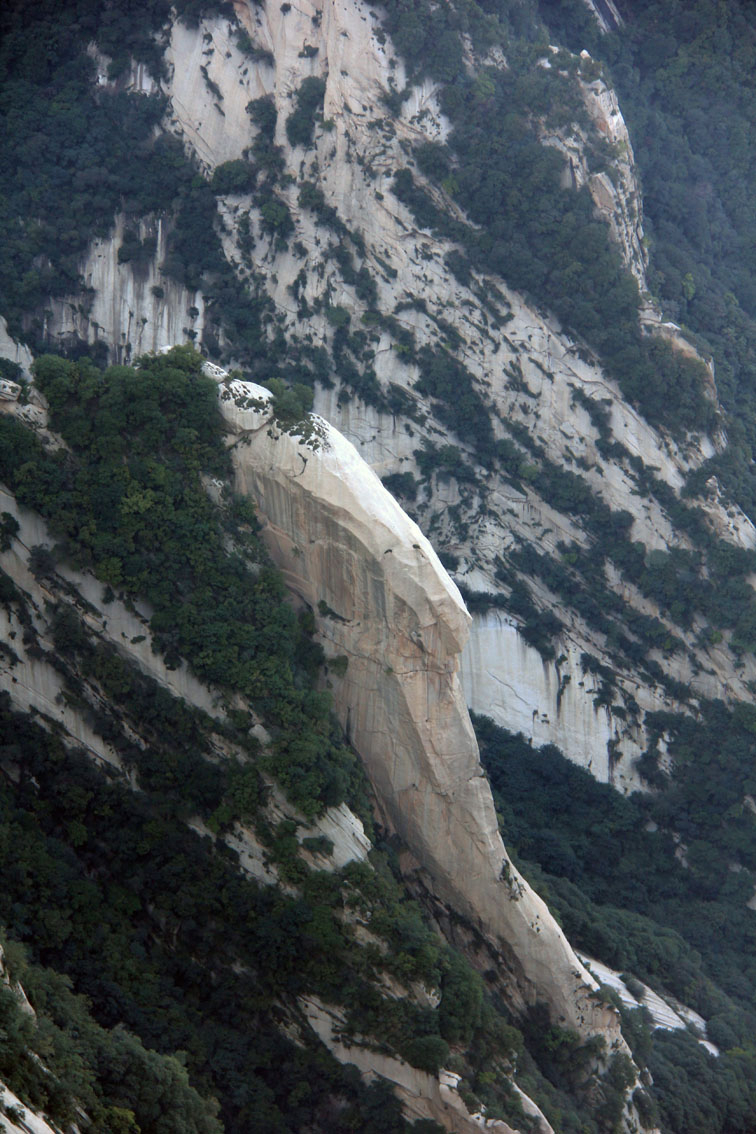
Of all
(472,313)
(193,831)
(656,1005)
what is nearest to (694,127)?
(472,313)

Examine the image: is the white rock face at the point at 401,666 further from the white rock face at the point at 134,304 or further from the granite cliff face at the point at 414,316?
the white rock face at the point at 134,304

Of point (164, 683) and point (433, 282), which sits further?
point (433, 282)

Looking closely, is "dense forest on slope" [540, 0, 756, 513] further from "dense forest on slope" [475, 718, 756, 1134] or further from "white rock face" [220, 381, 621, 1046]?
"white rock face" [220, 381, 621, 1046]

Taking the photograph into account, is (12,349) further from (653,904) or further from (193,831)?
(653,904)

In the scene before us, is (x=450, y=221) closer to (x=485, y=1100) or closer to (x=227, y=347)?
(x=227, y=347)

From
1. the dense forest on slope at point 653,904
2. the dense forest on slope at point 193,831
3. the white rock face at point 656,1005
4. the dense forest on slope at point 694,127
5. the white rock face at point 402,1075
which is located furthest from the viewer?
the dense forest on slope at point 694,127

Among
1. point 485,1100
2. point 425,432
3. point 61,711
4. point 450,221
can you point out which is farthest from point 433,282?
point 485,1100

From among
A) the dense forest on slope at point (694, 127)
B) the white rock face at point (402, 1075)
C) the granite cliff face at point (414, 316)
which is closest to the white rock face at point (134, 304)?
the granite cliff face at point (414, 316)
